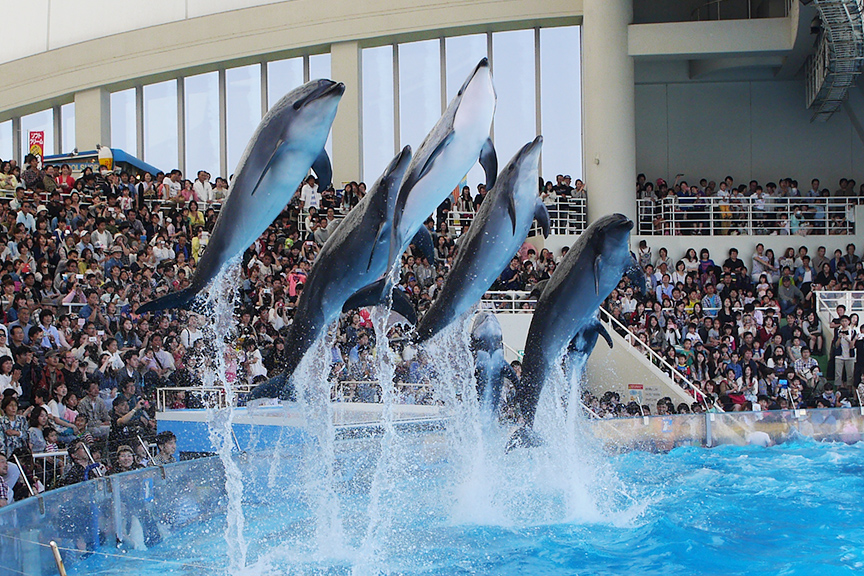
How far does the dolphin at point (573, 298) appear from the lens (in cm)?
753

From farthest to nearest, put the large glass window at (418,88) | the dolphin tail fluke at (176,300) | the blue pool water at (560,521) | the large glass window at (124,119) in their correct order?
the large glass window at (124,119) → the large glass window at (418,88) → the blue pool water at (560,521) → the dolphin tail fluke at (176,300)

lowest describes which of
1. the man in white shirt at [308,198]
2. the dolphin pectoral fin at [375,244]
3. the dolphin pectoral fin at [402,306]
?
the dolphin pectoral fin at [402,306]

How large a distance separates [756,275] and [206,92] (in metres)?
13.4

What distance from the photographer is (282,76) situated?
22406 mm

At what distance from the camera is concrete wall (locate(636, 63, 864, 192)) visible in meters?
22.1

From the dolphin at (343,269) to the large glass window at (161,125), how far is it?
1740 cm

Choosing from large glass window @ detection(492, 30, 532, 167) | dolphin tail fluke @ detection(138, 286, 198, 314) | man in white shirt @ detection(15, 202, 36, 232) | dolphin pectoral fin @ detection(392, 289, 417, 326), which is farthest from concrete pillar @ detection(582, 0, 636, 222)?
dolphin tail fluke @ detection(138, 286, 198, 314)

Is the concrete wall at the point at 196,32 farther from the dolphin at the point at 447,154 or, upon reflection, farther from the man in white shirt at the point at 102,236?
the dolphin at the point at 447,154

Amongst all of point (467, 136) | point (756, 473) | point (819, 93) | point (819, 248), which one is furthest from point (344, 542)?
point (819, 93)

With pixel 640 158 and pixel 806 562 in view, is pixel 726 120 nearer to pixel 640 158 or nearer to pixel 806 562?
pixel 640 158

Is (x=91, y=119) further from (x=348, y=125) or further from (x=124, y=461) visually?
(x=124, y=461)

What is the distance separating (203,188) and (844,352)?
10.8 metres

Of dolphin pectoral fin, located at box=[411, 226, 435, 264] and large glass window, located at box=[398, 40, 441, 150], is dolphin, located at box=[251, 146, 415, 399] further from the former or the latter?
large glass window, located at box=[398, 40, 441, 150]

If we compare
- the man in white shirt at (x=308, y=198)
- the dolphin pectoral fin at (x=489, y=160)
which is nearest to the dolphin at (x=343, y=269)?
the dolphin pectoral fin at (x=489, y=160)
